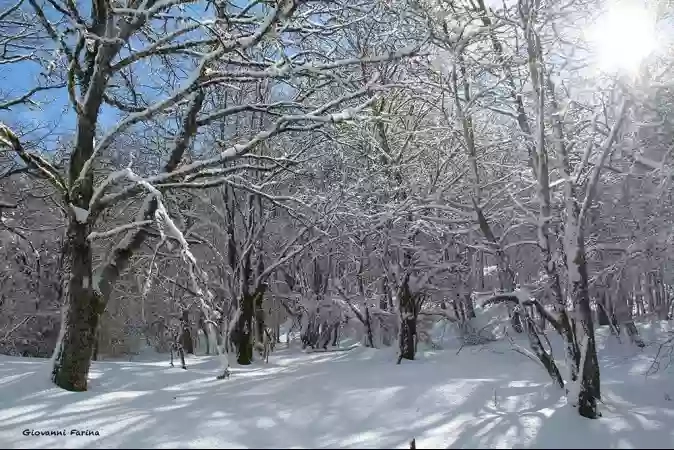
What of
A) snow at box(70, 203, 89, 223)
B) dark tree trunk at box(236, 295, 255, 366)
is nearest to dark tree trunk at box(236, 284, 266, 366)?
dark tree trunk at box(236, 295, 255, 366)

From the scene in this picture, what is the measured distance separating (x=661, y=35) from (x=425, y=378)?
6955mm

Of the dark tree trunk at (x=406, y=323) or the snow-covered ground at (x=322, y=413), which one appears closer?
the snow-covered ground at (x=322, y=413)

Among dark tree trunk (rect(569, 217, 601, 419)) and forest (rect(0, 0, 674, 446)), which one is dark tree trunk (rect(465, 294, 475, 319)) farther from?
dark tree trunk (rect(569, 217, 601, 419))

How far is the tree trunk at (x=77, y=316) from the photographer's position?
21.6 feet

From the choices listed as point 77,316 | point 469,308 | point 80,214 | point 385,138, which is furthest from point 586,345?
point 469,308

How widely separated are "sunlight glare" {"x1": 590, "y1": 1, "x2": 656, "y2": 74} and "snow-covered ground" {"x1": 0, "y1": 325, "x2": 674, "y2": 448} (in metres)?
4.66

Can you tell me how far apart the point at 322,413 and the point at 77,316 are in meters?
3.64

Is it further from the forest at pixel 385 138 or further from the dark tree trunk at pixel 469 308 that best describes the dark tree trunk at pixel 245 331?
the dark tree trunk at pixel 469 308

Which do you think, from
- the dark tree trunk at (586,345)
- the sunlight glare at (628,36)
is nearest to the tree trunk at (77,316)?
the dark tree trunk at (586,345)

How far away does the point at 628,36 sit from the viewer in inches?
263

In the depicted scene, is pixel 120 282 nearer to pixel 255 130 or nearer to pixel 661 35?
pixel 255 130

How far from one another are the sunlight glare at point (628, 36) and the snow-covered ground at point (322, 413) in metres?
4.66

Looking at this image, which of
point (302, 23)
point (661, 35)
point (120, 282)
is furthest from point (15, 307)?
point (661, 35)

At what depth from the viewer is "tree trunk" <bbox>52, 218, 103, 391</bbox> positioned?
6.58m
